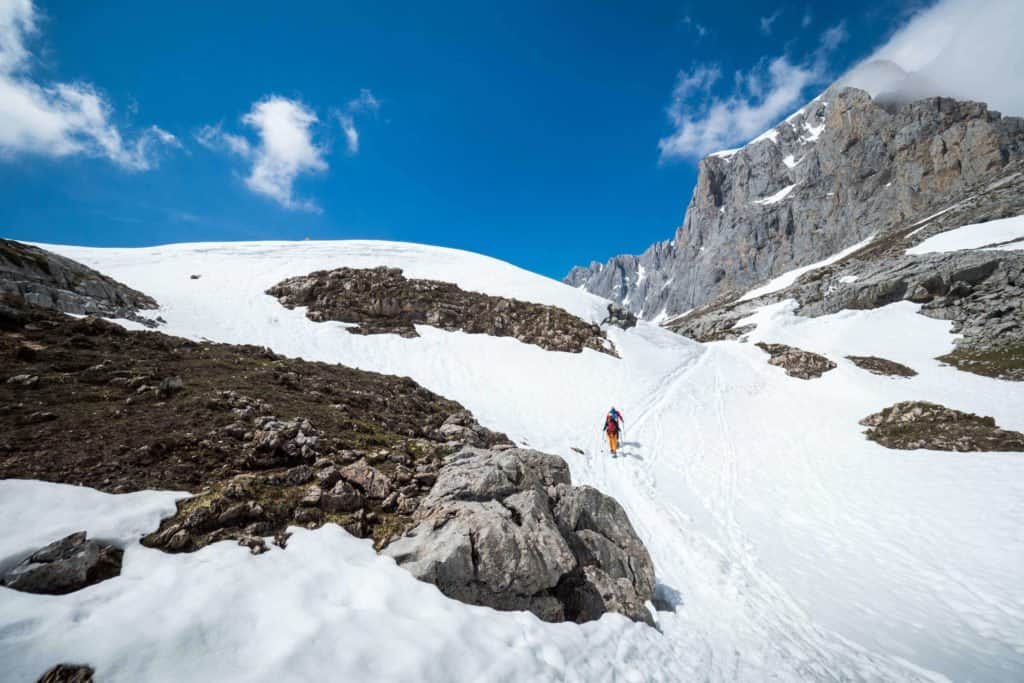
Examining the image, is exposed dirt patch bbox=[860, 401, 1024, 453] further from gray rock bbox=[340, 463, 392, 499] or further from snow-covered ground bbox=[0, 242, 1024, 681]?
gray rock bbox=[340, 463, 392, 499]

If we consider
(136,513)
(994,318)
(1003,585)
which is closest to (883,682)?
(1003,585)

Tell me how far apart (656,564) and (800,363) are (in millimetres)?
32202

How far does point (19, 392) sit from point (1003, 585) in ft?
75.6

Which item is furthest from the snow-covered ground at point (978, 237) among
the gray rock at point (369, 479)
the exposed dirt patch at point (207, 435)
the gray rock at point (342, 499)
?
the gray rock at point (342, 499)

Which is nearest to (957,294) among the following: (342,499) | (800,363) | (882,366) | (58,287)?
(882,366)

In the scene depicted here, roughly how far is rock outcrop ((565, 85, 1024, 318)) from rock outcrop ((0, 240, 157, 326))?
5257 inches

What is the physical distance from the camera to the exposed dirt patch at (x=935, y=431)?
1577cm

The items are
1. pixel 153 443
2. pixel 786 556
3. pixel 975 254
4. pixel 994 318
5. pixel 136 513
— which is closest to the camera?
pixel 136 513

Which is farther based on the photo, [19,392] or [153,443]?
[19,392]

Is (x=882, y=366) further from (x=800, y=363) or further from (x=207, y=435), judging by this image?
(x=207, y=435)

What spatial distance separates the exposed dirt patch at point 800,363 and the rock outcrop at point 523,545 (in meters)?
30.8

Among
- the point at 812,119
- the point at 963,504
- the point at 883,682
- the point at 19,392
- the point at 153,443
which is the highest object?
the point at 812,119

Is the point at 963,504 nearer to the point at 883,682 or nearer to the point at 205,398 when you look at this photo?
the point at 883,682

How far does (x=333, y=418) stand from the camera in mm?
11047
